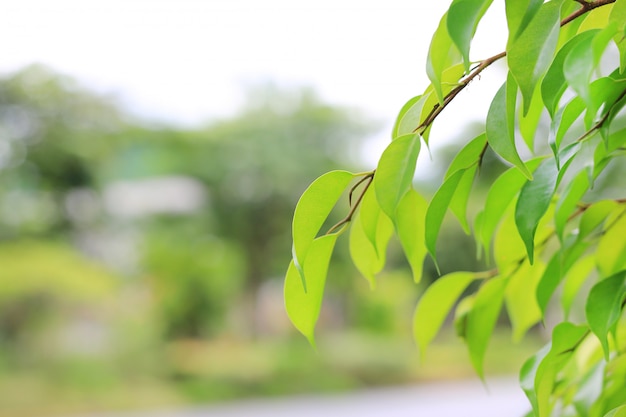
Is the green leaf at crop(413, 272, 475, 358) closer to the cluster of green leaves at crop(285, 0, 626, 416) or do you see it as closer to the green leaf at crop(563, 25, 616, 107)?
the cluster of green leaves at crop(285, 0, 626, 416)

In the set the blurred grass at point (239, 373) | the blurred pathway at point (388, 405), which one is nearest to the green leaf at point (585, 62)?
the blurred pathway at point (388, 405)

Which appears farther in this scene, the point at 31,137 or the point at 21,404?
the point at 31,137

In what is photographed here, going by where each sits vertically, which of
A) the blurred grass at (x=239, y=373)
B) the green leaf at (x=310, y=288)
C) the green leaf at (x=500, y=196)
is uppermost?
the blurred grass at (x=239, y=373)

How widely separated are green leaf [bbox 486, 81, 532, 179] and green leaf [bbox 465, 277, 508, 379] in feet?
0.38

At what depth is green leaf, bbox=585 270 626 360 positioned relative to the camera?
221 mm

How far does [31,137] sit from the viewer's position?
5742 mm

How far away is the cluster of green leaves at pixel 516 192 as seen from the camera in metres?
0.19

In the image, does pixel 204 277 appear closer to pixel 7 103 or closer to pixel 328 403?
pixel 328 403

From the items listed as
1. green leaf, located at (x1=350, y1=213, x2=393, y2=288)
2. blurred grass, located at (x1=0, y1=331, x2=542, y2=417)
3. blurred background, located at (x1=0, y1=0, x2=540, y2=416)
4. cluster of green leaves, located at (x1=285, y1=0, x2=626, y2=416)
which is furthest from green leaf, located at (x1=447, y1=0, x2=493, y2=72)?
blurred background, located at (x1=0, y1=0, x2=540, y2=416)

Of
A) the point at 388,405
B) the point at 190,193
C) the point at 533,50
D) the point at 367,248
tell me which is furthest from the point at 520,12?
the point at 190,193

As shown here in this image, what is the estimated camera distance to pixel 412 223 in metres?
0.26

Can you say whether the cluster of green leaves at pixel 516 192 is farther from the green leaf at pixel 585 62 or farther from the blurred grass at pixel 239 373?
the blurred grass at pixel 239 373

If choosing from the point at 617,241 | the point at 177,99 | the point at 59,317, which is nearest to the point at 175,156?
the point at 177,99

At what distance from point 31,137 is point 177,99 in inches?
57.4
